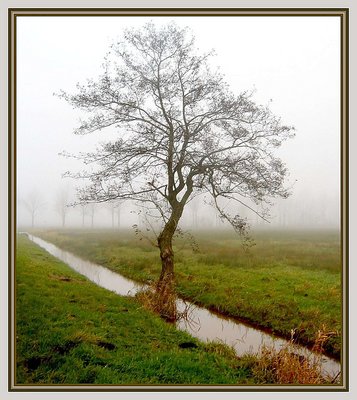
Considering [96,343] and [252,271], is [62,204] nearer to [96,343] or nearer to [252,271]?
[96,343]

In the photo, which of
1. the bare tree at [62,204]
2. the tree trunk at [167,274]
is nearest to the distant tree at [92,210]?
the bare tree at [62,204]

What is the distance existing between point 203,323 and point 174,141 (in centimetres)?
329

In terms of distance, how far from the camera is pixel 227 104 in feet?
20.9

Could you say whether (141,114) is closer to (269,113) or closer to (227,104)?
(227,104)

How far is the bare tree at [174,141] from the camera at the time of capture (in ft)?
20.7

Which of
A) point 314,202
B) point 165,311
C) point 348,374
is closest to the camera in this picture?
point 348,374

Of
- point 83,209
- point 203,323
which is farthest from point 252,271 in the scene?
point 83,209

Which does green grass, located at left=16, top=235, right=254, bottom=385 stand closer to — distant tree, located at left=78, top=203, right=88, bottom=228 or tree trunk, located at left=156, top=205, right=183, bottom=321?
tree trunk, located at left=156, top=205, right=183, bottom=321

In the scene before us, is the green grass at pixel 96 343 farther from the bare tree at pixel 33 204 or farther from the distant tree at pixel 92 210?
the distant tree at pixel 92 210

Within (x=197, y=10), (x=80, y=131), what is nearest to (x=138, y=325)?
(x=80, y=131)

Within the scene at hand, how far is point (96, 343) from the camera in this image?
18.6 ft

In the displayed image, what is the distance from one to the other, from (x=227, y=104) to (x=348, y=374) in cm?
478

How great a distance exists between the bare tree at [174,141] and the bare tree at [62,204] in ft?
1.01

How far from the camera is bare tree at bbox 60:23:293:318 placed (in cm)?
632
